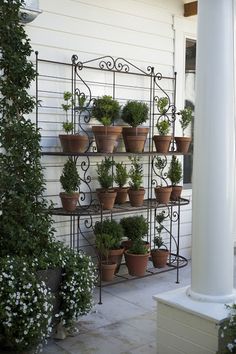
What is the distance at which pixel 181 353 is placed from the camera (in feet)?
8.83

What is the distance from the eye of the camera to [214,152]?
270cm

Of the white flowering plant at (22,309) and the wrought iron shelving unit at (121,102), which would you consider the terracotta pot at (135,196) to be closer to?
the wrought iron shelving unit at (121,102)

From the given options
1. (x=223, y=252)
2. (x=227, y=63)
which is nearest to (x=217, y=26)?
(x=227, y=63)

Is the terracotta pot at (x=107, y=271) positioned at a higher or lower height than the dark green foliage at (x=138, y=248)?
lower

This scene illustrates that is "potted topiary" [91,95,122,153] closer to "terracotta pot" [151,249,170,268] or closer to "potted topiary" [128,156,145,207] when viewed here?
"potted topiary" [128,156,145,207]

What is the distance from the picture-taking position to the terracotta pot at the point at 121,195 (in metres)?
4.40

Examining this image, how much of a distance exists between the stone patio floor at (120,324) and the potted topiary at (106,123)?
1272 mm

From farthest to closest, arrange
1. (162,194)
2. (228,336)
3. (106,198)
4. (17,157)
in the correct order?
(162,194), (106,198), (17,157), (228,336)

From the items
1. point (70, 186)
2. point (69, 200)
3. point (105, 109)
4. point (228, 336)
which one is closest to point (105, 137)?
point (105, 109)

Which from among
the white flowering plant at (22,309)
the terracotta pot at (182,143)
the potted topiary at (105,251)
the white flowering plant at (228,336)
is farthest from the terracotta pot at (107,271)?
the white flowering plant at (228,336)

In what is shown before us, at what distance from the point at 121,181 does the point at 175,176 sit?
0.65m

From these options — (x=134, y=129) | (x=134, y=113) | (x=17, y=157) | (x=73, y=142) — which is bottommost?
(x=17, y=157)

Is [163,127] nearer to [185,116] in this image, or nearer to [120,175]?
[185,116]

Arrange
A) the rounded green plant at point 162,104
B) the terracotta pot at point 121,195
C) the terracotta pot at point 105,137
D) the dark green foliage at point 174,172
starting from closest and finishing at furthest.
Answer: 1. the terracotta pot at point 105,137
2. the terracotta pot at point 121,195
3. the rounded green plant at point 162,104
4. the dark green foliage at point 174,172
